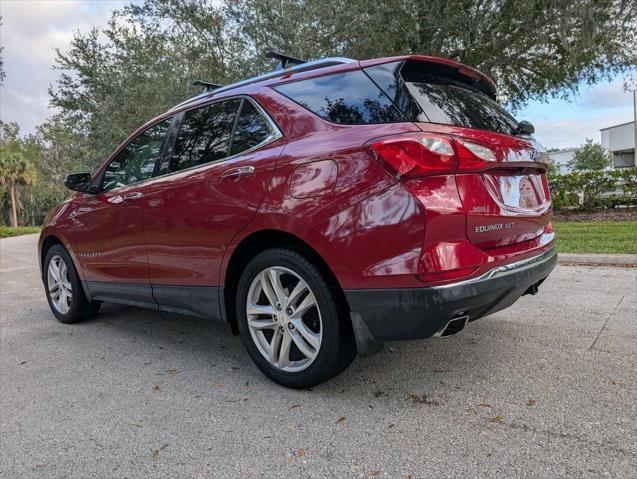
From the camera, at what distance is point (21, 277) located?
27.2ft

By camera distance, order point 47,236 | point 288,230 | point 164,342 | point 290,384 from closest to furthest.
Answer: point 288,230 < point 290,384 < point 164,342 < point 47,236

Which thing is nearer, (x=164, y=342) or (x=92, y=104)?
(x=164, y=342)

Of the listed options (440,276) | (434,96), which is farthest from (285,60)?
(440,276)

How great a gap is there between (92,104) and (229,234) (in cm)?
1242

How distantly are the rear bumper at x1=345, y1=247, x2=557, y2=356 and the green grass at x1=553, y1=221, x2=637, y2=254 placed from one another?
5204 mm

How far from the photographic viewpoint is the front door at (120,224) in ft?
12.3

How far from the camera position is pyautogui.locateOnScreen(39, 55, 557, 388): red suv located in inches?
91.0

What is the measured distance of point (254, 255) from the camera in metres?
2.99

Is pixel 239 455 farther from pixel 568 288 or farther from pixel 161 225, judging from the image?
pixel 568 288

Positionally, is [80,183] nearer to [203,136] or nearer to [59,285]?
[59,285]

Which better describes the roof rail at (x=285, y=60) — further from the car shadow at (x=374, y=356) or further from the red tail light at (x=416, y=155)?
the car shadow at (x=374, y=356)

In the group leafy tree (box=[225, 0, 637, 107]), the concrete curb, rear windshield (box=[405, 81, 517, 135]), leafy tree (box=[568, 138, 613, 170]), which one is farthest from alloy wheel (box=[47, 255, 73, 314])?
leafy tree (box=[568, 138, 613, 170])

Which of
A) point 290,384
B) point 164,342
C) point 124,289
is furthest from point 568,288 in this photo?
point 124,289

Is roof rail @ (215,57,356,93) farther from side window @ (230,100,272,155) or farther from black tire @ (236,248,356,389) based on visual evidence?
black tire @ (236,248,356,389)
